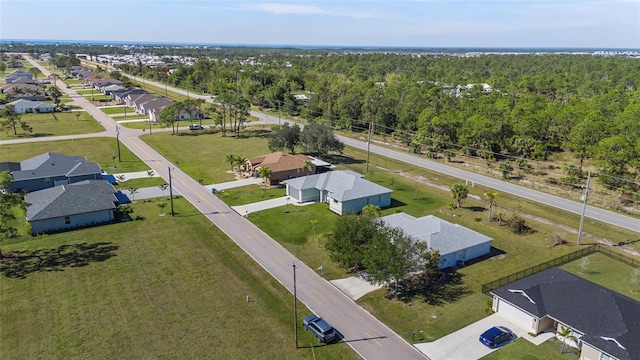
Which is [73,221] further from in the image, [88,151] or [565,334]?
[565,334]

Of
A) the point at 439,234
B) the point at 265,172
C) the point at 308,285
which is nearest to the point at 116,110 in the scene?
the point at 265,172

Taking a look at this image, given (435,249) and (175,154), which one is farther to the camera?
(175,154)

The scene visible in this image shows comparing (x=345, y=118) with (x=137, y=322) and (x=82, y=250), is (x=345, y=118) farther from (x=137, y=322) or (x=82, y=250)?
(x=137, y=322)

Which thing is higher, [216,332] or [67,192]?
[67,192]

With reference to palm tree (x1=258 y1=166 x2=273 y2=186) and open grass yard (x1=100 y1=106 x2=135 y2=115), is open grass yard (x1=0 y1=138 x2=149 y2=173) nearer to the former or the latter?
palm tree (x1=258 y1=166 x2=273 y2=186)

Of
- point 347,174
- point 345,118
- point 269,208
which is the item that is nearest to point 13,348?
point 269,208
